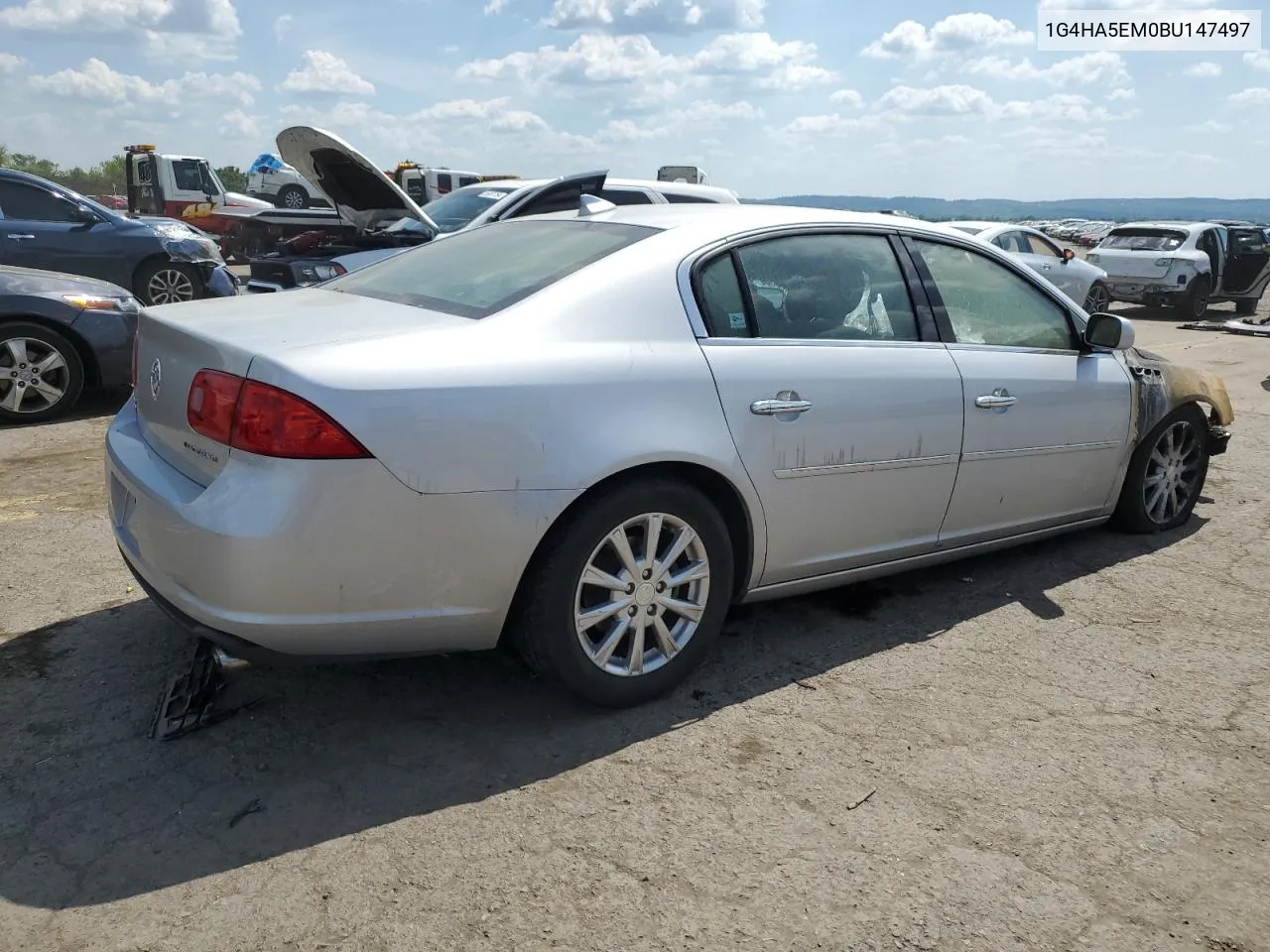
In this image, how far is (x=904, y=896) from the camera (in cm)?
245

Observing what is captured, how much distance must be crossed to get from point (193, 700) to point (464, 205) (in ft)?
27.4

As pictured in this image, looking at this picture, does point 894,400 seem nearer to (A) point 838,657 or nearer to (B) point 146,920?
(A) point 838,657

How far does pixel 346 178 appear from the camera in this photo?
30.3ft

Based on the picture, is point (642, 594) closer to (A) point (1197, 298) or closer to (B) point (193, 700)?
(B) point (193, 700)

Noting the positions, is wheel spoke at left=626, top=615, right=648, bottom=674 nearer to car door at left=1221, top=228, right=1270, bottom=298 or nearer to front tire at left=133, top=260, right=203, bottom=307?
front tire at left=133, top=260, right=203, bottom=307

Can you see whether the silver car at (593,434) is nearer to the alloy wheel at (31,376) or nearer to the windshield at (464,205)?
the alloy wheel at (31,376)

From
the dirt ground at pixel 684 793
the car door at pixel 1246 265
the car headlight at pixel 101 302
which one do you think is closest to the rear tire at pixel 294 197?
the car door at pixel 1246 265

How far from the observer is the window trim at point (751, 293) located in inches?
131

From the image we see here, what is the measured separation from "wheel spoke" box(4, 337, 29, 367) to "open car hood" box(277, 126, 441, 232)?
2.83 meters

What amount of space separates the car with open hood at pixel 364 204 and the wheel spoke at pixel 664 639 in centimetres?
539

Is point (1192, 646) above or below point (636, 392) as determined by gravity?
below

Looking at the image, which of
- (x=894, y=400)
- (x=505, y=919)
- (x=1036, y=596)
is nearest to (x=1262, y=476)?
(x=1036, y=596)

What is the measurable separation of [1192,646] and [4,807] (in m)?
3.86

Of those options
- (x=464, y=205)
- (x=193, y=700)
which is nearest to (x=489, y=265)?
(x=193, y=700)
